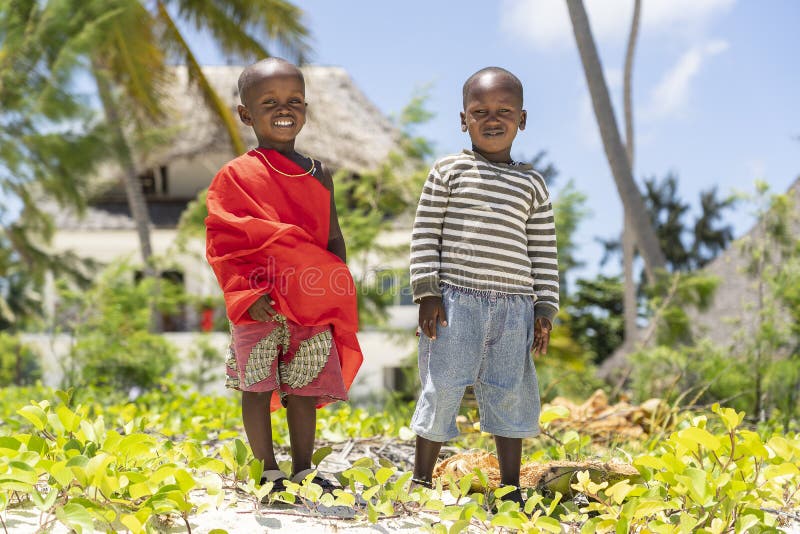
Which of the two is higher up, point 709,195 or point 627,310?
point 709,195

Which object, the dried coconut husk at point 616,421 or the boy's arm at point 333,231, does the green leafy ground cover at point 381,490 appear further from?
the dried coconut husk at point 616,421

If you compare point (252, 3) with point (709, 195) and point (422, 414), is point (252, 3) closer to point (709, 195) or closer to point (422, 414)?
point (422, 414)

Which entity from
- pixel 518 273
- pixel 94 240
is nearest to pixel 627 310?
pixel 518 273

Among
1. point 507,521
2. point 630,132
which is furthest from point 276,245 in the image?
point 630,132

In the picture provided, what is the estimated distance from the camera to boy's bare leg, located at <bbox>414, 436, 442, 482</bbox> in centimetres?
282

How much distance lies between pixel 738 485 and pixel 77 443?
205cm

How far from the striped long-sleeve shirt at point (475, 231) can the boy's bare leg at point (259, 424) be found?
66 cm

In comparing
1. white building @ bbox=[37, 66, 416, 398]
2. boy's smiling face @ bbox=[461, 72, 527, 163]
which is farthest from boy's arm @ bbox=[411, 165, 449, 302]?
white building @ bbox=[37, 66, 416, 398]

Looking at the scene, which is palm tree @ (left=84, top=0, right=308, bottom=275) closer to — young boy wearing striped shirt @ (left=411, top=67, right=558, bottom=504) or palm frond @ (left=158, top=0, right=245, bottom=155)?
palm frond @ (left=158, top=0, right=245, bottom=155)

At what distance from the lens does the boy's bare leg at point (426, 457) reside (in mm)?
2818

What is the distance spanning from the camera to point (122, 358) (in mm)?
7336

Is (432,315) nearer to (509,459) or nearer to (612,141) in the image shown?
(509,459)

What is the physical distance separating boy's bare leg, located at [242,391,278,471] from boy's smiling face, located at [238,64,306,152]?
35.9 inches

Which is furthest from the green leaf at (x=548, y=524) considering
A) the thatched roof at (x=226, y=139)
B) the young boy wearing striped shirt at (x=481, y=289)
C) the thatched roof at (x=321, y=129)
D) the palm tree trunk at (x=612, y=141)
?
the thatched roof at (x=226, y=139)
